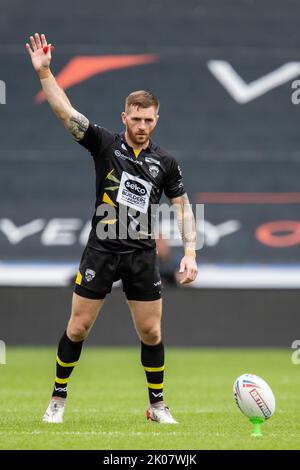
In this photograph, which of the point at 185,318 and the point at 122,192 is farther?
the point at 185,318

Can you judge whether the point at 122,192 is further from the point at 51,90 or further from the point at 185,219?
the point at 51,90

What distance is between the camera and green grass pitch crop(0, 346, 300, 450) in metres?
6.17

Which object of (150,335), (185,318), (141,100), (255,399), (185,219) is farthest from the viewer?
(185,318)

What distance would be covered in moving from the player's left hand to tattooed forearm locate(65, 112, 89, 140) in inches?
44.7

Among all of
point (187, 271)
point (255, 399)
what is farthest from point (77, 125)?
point (255, 399)

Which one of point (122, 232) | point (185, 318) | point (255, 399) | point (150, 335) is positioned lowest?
point (185, 318)

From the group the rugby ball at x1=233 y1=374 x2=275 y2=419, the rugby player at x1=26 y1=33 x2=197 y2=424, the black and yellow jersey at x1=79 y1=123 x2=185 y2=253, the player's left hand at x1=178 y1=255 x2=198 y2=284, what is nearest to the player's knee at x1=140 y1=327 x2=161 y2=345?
the rugby player at x1=26 y1=33 x2=197 y2=424

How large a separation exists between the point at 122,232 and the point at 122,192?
0.27 meters

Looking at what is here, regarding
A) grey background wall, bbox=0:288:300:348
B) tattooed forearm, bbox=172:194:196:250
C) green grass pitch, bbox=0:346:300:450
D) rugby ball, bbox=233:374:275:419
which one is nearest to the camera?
green grass pitch, bbox=0:346:300:450

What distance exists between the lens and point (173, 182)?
7281 mm

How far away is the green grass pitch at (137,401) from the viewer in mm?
6172

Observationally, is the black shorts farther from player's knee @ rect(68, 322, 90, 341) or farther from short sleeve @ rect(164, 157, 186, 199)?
short sleeve @ rect(164, 157, 186, 199)

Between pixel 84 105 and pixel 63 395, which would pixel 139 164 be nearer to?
pixel 63 395

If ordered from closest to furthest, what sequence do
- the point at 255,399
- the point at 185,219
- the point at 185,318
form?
the point at 255,399 < the point at 185,219 < the point at 185,318
